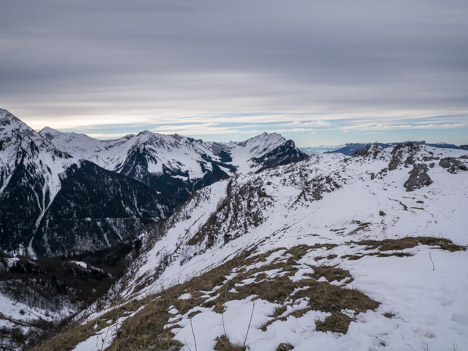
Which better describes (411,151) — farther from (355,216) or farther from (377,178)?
(355,216)

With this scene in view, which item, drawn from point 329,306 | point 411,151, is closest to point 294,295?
point 329,306

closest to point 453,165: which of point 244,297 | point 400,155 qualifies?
point 400,155

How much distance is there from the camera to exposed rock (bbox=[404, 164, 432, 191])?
47.0 meters

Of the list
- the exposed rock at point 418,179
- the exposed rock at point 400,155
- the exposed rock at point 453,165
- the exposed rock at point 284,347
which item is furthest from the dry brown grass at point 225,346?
the exposed rock at point 400,155

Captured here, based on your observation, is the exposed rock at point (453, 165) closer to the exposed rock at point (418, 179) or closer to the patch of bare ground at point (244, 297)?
the exposed rock at point (418, 179)

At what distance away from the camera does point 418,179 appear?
48.3 meters

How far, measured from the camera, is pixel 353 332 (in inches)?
265

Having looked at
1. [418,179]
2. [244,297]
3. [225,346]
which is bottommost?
[244,297]

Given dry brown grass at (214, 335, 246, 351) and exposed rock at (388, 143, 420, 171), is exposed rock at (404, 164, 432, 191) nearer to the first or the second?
exposed rock at (388, 143, 420, 171)

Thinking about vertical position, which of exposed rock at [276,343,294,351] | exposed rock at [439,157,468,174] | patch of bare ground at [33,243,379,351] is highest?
exposed rock at [439,157,468,174]

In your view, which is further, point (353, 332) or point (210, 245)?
point (210, 245)

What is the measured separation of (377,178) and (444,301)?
2193 inches

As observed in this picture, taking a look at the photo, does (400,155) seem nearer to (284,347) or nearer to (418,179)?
(418,179)

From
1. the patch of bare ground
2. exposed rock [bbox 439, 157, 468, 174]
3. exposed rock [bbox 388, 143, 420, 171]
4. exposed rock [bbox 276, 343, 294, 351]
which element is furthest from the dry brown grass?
exposed rock [bbox 388, 143, 420, 171]
